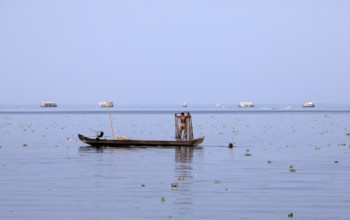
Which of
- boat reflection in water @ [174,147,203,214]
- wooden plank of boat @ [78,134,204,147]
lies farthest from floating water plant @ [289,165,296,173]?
wooden plank of boat @ [78,134,204,147]

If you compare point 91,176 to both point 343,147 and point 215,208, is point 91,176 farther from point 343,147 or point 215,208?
point 343,147

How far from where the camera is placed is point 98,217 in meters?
28.7

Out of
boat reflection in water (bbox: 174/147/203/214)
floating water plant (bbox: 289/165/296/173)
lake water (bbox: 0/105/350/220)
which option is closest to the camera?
lake water (bbox: 0/105/350/220)

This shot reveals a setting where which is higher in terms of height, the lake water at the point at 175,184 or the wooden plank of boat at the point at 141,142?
the wooden plank of boat at the point at 141,142

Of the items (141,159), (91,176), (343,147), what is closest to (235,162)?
(141,159)

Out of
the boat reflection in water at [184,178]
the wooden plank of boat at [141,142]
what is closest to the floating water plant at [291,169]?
the boat reflection in water at [184,178]

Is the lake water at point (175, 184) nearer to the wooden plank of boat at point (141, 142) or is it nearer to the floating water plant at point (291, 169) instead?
the floating water plant at point (291, 169)

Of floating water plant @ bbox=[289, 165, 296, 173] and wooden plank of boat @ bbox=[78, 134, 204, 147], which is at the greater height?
wooden plank of boat @ bbox=[78, 134, 204, 147]

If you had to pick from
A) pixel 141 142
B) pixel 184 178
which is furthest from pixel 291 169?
pixel 141 142

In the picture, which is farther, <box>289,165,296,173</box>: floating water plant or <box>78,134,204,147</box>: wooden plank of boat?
<box>78,134,204,147</box>: wooden plank of boat

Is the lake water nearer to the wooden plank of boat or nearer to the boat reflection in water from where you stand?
the boat reflection in water

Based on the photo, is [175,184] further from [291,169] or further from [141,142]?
[141,142]

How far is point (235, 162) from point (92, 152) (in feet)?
50.8

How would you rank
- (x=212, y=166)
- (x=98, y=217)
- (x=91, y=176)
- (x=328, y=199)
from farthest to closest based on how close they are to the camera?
1. (x=212, y=166)
2. (x=91, y=176)
3. (x=328, y=199)
4. (x=98, y=217)
